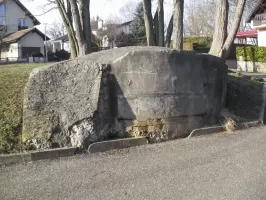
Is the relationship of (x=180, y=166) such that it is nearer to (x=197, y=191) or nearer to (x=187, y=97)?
(x=197, y=191)

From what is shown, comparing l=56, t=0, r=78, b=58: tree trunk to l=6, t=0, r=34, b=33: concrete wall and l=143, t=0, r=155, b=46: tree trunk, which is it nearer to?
l=143, t=0, r=155, b=46: tree trunk

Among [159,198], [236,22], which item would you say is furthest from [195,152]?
[236,22]

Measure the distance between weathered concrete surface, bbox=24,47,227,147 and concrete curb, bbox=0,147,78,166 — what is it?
8.4 inches

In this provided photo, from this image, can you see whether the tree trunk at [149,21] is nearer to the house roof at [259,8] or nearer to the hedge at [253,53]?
the hedge at [253,53]

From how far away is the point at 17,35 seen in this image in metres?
55.2

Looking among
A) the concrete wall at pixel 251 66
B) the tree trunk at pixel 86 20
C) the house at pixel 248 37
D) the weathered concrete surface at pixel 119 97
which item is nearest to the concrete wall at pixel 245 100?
the weathered concrete surface at pixel 119 97

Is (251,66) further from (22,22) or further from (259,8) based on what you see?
(22,22)

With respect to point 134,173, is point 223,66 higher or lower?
higher

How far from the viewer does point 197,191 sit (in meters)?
4.91

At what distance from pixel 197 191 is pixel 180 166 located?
1063 mm

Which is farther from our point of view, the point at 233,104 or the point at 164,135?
the point at 233,104

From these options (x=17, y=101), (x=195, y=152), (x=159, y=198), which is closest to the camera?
(x=159, y=198)

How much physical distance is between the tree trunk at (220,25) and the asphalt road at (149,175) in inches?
247

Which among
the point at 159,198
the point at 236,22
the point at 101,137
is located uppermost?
the point at 236,22
